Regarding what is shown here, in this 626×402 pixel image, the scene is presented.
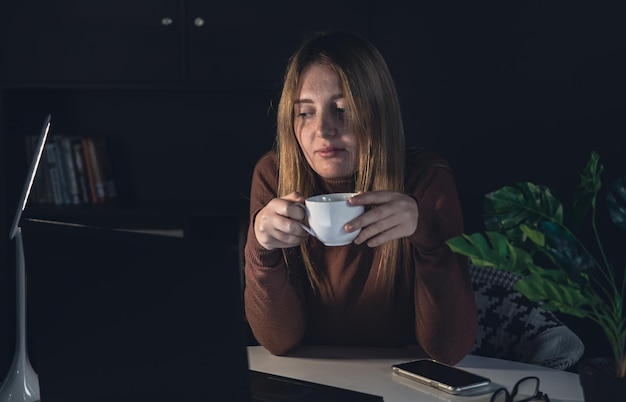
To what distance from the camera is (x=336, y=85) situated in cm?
168

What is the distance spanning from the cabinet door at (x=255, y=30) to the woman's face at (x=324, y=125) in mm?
1383

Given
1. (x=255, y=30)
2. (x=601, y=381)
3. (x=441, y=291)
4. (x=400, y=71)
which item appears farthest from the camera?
(x=400, y=71)

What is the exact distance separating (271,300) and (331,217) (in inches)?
16.2

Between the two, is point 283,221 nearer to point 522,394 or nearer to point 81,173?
point 522,394

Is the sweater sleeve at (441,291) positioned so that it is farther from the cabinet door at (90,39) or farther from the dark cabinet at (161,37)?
the cabinet door at (90,39)

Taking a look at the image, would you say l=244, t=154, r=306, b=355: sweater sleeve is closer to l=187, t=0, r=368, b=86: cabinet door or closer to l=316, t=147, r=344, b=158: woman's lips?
l=316, t=147, r=344, b=158: woman's lips

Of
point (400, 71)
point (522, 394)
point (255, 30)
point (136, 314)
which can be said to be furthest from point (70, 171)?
point (136, 314)

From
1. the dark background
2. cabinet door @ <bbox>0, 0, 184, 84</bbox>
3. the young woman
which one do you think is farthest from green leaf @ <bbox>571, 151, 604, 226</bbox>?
cabinet door @ <bbox>0, 0, 184, 84</bbox>

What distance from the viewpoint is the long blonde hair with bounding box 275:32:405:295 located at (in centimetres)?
166

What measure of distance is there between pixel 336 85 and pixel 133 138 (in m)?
1.85

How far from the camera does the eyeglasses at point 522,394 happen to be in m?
1.19

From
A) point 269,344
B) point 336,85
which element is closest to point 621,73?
point 336,85

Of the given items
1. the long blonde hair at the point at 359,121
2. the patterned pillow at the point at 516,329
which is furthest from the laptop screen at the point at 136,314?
the patterned pillow at the point at 516,329

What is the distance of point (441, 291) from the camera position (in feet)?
4.84
